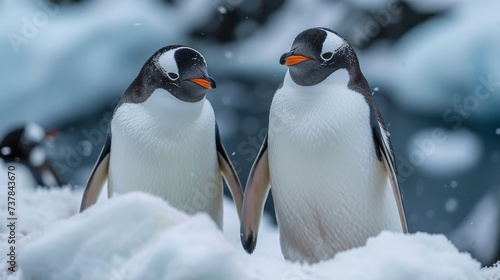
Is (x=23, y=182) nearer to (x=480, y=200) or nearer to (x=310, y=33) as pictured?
(x=310, y=33)

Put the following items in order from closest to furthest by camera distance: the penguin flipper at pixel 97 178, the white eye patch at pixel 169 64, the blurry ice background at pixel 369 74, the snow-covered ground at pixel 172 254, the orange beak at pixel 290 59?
the snow-covered ground at pixel 172 254 → the orange beak at pixel 290 59 → the white eye patch at pixel 169 64 → the penguin flipper at pixel 97 178 → the blurry ice background at pixel 369 74

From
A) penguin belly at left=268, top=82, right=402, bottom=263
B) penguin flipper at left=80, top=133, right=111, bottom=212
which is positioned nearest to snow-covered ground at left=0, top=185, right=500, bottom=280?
penguin belly at left=268, top=82, right=402, bottom=263

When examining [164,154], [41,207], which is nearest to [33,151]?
[41,207]

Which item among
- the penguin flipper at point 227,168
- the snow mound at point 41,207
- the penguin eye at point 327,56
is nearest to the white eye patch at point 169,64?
the penguin flipper at point 227,168

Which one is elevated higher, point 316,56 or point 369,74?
point 316,56

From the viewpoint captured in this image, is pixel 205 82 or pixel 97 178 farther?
pixel 97 178

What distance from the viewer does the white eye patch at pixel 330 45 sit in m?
1.41

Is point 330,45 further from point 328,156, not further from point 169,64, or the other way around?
point 169,64

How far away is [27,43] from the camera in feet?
Result: 5.05

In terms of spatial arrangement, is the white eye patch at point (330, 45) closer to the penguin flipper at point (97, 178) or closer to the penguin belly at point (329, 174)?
the penguin belly at point (329, 174)

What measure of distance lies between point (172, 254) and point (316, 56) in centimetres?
71

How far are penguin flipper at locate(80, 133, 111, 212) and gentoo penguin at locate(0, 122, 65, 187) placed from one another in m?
0.17

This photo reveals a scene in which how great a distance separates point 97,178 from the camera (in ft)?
5.25

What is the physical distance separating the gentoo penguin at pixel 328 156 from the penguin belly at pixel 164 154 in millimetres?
197
